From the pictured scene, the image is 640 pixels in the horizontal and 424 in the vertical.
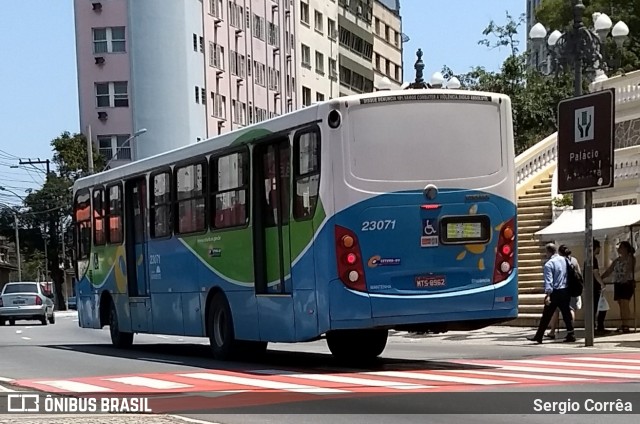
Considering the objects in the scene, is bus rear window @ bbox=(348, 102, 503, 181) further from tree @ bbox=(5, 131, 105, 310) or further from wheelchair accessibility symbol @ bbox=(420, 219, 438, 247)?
Answer: tree @ bbox=(5, 131, 105, 310)

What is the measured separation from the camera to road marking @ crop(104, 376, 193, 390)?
1652cm

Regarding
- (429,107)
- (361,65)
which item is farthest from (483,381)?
(361,65)

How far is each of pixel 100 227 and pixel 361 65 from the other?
79955 mm

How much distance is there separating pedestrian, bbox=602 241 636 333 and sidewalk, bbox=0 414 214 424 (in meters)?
15.1

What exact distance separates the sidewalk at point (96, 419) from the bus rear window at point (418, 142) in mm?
5581

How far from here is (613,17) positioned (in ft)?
213

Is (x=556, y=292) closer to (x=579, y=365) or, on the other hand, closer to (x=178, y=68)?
(x=579, y=365)

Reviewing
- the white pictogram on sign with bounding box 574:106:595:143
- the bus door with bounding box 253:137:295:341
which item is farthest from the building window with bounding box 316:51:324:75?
the bus door with bounding box 253:137:295:341

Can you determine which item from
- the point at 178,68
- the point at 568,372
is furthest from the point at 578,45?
the point at 178,68

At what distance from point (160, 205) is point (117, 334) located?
15.3ft

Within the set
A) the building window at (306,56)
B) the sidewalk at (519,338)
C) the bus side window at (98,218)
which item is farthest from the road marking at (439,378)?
the building window at (306,56)

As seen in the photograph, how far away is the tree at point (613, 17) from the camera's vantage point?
6334 cm

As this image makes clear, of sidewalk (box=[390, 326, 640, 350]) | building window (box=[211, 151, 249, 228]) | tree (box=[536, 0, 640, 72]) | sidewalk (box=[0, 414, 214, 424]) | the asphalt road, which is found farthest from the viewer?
tree (box=[536, 0, 640, 72])

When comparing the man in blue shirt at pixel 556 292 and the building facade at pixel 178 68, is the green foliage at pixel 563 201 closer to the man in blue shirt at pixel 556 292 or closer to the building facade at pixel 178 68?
the man in blue shirt at pixel 556 292
